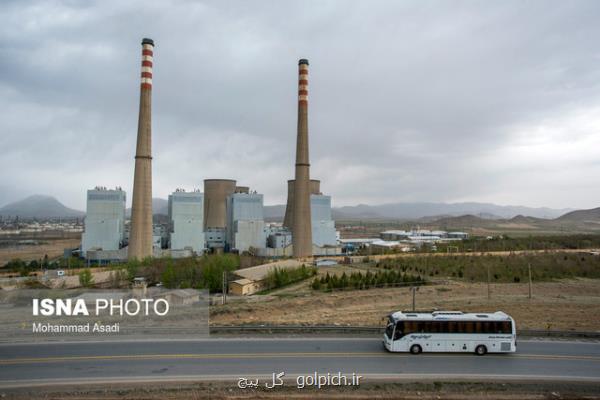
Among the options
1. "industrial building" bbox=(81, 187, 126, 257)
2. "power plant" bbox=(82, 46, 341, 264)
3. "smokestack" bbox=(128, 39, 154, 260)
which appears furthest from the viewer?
"industrial building" bbox=(81, 187, 126, 257)

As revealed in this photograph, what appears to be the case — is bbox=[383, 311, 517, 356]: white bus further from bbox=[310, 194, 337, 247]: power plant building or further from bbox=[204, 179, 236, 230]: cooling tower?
bbox=[204, 179, 236, 230]: cooling tower

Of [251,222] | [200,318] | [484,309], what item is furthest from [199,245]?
[484,309]

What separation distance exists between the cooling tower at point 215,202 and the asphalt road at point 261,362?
163ft

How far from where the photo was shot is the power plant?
43.1m

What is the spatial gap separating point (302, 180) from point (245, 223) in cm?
1142

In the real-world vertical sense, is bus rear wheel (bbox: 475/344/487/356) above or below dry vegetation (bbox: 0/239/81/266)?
above

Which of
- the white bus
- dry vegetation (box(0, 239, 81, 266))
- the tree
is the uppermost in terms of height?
the white bus

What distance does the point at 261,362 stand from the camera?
13383mm

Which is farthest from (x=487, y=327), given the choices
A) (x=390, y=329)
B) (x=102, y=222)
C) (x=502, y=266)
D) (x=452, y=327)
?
(x=102, y=222)

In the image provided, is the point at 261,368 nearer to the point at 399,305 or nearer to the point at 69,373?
the point at 69,373

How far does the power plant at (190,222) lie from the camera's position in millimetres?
43094

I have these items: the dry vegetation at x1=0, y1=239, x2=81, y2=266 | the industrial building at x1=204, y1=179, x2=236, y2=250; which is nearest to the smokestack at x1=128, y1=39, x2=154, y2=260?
the industrial building at x1=204, y1=179, x2=236, y2=250

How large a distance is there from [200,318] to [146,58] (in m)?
31.1

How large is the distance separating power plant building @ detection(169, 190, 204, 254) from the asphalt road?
38505mm
